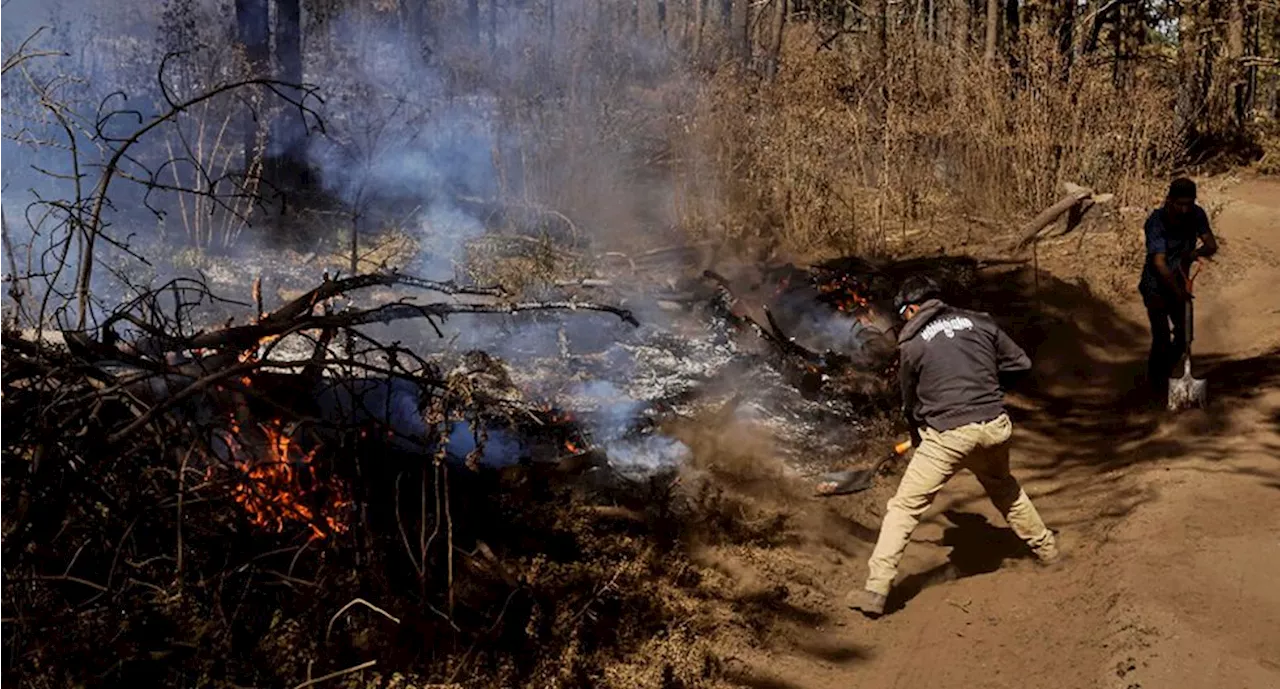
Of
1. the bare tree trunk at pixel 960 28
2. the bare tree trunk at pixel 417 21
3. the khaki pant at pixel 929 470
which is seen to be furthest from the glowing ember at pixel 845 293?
the bare tree trunk at pixel 417 21

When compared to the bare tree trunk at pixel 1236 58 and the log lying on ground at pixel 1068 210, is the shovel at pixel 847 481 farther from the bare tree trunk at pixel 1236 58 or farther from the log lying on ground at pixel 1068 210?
the bare tree trunk at pixel 1236 58

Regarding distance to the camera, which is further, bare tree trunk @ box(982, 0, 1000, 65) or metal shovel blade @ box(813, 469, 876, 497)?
bare tree trunk @ box(982, 0, 1000, 65)

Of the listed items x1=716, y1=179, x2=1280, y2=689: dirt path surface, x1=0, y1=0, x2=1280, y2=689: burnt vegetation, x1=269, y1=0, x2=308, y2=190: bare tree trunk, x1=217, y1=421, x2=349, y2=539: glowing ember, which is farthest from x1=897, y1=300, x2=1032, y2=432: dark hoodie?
x1=269, y1=0, x2=308, y2=190: bare tree trunk

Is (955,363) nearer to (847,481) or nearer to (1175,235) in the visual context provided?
(847,481)

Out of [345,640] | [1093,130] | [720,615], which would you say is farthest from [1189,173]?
[345,640]

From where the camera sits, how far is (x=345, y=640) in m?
4.24

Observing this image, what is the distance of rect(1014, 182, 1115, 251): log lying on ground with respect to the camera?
10891 millimetres

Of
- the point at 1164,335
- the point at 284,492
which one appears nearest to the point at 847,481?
the point at 1164,335

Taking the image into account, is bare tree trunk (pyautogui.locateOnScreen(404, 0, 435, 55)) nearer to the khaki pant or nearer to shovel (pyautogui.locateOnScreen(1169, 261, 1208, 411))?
shovel (pyautogui.locateOnScreen(1169, 261, 1208, 411))

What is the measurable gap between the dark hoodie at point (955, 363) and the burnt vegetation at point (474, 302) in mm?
1426

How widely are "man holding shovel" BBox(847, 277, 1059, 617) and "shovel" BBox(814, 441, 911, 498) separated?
4.94 feet

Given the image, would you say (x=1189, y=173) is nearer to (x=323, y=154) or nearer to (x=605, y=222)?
(x=605, y=222)

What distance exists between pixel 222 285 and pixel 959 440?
7372 millimetres

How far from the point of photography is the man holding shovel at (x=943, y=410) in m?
5.18
